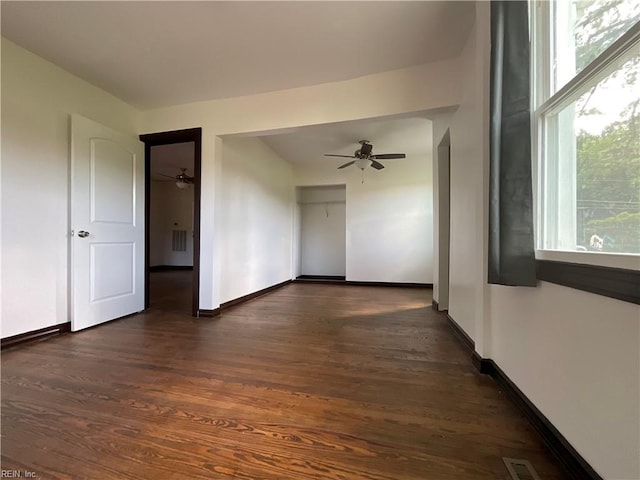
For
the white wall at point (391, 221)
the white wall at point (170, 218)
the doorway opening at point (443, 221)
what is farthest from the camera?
the white wall at point (170, 218)

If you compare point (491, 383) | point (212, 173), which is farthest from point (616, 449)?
point (212, 173)

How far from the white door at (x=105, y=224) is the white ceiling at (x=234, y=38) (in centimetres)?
66

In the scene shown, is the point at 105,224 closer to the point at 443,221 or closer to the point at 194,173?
the point at 194,173

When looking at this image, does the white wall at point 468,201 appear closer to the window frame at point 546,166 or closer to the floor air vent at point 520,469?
the window frame at point 546,166

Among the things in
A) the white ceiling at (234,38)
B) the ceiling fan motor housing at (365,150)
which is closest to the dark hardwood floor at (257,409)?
the white ceiling at (234,38)

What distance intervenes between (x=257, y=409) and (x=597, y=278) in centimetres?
155

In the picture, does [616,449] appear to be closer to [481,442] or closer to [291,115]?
[481,442]

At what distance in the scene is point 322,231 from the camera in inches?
265

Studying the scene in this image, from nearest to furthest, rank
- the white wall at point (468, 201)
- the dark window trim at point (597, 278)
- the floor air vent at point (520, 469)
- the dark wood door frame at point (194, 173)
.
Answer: the dark window trim at point (597, 278), the floor air vent at point (520, 469), the white wall at point (468, 201), the dark wood door frame at point (194, 173)

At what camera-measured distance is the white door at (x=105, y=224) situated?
2.59 metres

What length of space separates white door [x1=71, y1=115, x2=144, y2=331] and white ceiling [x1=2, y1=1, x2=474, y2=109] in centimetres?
66

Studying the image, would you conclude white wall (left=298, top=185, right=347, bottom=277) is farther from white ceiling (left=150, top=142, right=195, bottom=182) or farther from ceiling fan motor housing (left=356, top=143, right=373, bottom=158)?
white ceiling (left=150, top=142, right=195, bottom=182)

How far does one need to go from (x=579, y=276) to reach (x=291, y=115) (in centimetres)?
268

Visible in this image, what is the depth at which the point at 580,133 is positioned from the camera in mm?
1101
